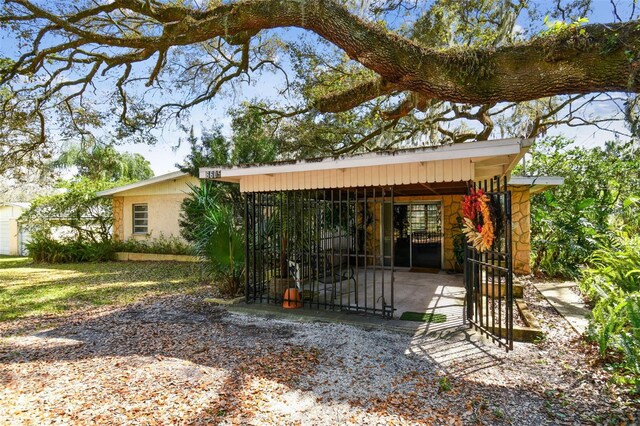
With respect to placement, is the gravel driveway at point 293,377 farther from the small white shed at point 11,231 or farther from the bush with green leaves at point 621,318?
the small white shed at point 11,231

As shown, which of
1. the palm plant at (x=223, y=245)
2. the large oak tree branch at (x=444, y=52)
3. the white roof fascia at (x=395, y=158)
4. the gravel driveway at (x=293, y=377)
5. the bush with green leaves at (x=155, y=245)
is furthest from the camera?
the bush with green leaves at (x=155, y=245)

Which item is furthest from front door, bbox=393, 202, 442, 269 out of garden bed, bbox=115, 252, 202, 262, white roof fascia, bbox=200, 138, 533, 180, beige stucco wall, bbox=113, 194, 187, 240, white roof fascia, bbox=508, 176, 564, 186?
beige stucco wall, bbox=113, 194, 187, 240

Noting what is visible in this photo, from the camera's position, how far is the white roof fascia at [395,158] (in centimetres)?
435

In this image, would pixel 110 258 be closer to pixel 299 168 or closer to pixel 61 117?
pixel 61 117

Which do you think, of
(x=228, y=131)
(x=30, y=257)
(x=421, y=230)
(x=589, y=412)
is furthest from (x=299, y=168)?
(x=30, y=257)

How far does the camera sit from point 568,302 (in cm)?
681

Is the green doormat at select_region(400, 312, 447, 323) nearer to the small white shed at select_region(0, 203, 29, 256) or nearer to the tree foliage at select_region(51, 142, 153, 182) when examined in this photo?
the tree foliage at select_region(51, 142, 153, 182)

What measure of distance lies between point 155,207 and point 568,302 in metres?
14.3

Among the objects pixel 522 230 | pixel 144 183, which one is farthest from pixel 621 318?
pixel 144 183

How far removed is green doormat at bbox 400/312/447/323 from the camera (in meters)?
5.65

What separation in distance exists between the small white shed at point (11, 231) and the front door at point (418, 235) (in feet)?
58.5

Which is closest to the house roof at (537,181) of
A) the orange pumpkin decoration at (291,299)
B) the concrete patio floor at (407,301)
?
the concrete patio floor at (407,301)

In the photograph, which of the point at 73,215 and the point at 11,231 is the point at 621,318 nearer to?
the point at 73,215

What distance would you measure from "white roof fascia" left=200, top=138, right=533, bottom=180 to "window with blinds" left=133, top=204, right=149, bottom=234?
34.8 ft
